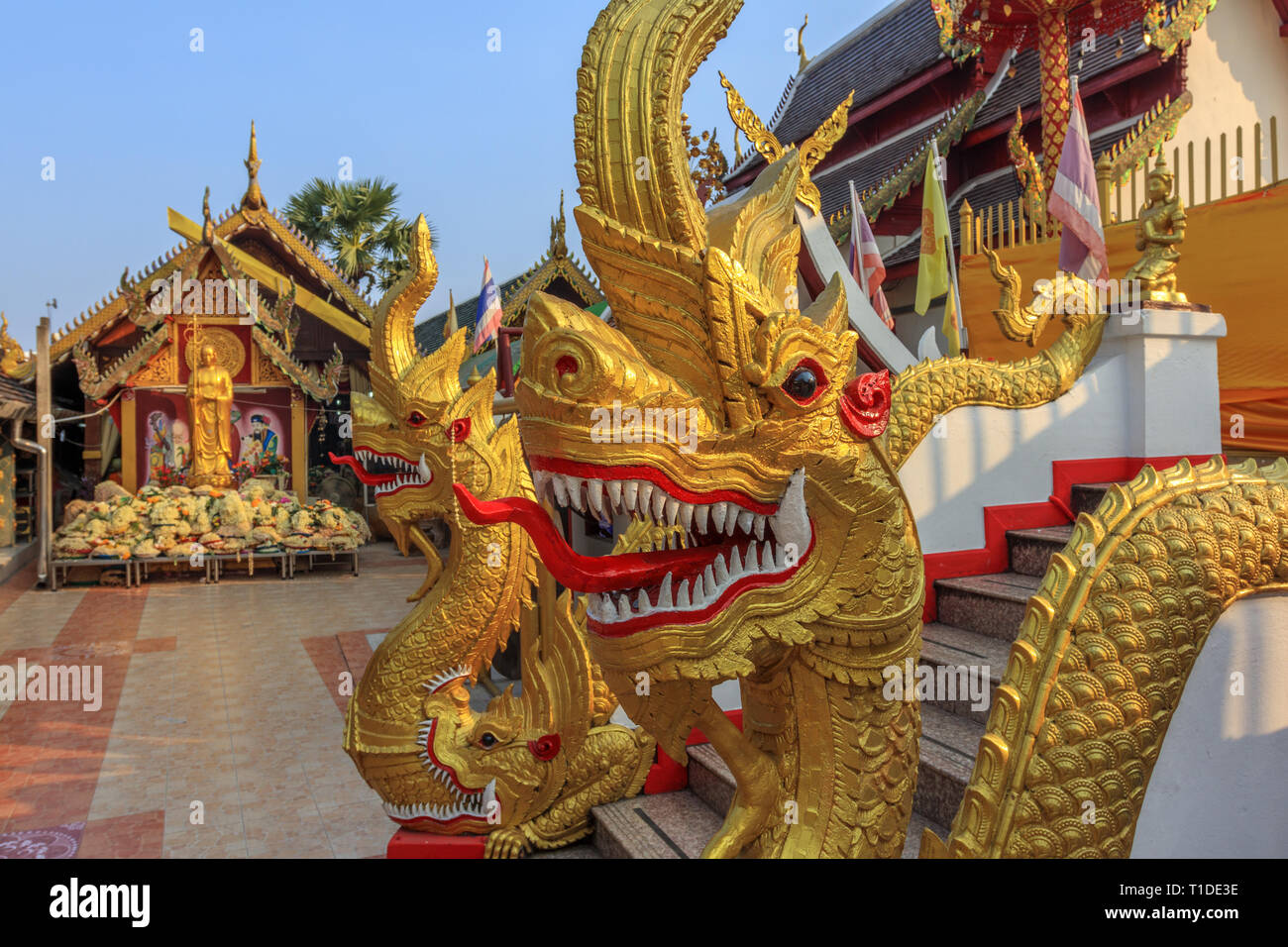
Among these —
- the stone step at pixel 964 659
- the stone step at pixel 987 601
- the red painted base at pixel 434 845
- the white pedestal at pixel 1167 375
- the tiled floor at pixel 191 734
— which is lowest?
the tiled floor at pixel 191 734

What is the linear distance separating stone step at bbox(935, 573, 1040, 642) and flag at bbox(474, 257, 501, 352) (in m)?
3.65

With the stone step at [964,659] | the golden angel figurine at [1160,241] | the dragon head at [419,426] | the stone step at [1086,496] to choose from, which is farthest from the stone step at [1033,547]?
the dragon head at [419,426]

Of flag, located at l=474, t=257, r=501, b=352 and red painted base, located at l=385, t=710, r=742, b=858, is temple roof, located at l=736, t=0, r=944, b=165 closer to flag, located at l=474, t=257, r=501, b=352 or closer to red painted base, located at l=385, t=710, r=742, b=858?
flag, located at l=474, t=257, r=501, b=352

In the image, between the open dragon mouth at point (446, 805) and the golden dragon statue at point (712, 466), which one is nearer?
the golden dragon statue at point (712, 466)

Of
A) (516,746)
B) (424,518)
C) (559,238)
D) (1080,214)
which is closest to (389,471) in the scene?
(424,518)

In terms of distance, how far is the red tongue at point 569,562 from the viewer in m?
1.40

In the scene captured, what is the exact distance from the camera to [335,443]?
17.3m

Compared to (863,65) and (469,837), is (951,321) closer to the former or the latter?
(469,837)

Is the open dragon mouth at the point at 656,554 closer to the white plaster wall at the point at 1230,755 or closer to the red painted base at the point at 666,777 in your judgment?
the white plaster wall at the point at 1230,755

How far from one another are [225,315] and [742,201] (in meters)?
14.7

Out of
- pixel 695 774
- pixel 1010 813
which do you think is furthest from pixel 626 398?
pixel 695 774

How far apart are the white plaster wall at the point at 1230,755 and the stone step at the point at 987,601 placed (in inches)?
46.2
